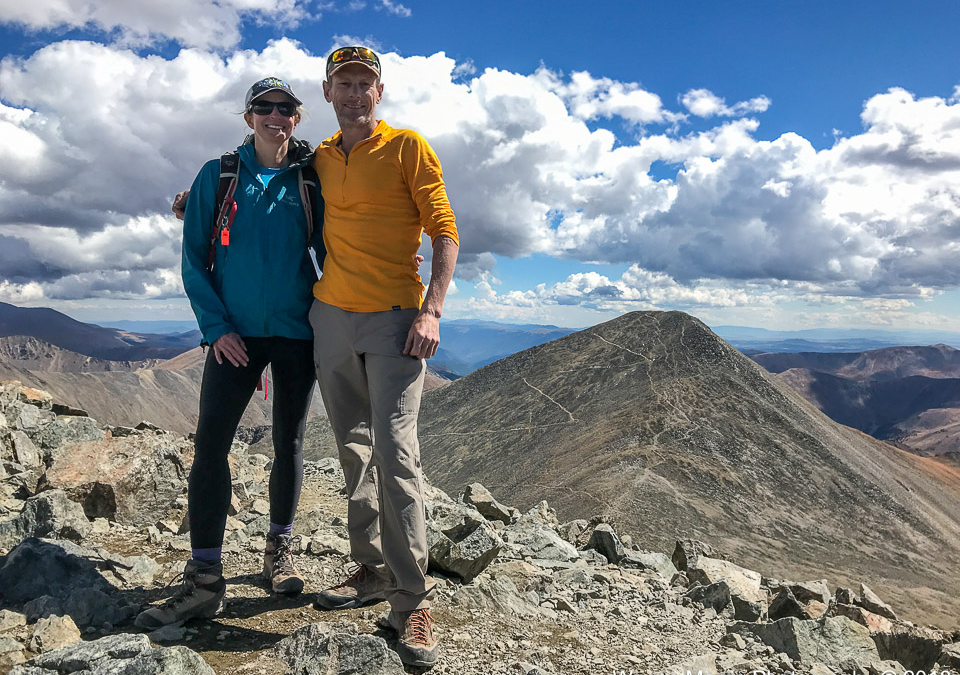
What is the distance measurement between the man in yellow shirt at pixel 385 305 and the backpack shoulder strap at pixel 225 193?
564 millimetres

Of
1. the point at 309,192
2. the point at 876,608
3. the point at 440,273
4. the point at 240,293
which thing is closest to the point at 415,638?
the point at 440,273

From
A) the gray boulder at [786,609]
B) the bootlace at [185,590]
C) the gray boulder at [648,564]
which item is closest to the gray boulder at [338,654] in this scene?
the bootlace at [185,590]

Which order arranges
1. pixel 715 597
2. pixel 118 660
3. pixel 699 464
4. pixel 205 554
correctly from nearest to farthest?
pixel 118 660
pixel 205 554
pixel 715 597
pixel 699 464

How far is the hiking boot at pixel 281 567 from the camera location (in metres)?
4.38

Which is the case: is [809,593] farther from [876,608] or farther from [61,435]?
[61,435]

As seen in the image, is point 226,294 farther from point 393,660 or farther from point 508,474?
point 508,474

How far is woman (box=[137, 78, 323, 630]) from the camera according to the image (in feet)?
12.8

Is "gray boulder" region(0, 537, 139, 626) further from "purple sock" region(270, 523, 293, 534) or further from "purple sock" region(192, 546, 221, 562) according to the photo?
"purple sock" region(270, 523, 293, 534)

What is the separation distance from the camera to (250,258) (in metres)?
3.94

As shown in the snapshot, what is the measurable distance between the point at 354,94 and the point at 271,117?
23.0 inches

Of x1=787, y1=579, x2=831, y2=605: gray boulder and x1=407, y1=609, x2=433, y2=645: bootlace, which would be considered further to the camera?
x1=787, y1=579, x2=831, y2=605: gray boulder

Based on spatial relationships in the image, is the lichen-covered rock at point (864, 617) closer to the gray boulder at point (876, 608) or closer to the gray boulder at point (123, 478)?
the gray boulder at point (876, 608)

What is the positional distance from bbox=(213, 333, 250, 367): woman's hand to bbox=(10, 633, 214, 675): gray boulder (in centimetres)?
152

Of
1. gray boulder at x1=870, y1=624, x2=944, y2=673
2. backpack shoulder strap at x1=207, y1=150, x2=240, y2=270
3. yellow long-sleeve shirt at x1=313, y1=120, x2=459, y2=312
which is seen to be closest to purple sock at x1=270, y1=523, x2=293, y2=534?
yellow long-sleeve shirt at x1=313, y1=120, x2=459, y2=312
